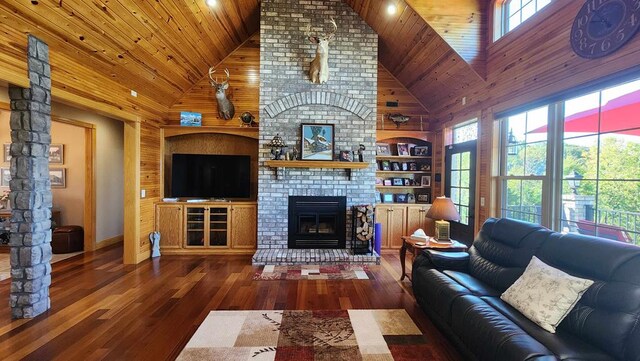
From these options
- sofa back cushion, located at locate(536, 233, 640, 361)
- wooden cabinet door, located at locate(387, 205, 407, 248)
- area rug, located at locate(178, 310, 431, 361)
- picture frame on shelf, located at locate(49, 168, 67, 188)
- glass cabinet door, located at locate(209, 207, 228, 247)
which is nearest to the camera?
sofa back cushion, located at locate(536, 233, 640, 361)

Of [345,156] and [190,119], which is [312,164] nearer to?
[345,156]

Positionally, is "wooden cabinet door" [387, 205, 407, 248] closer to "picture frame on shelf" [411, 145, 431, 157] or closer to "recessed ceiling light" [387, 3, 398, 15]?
"picture frame on shelf" [411, 145, 431, 157]

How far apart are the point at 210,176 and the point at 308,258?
2390 mm

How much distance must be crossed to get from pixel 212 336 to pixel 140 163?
132 inches

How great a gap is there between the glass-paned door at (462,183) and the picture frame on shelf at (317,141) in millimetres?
2206

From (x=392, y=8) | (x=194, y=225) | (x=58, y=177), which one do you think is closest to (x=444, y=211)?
(x=392, y=8)

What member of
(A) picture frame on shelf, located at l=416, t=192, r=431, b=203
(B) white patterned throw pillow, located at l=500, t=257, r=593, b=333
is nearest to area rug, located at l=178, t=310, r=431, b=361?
(B) white patterned throw pillow, located at l=500, t=257, r=593, b=333

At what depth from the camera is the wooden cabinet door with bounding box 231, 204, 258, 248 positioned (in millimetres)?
5086

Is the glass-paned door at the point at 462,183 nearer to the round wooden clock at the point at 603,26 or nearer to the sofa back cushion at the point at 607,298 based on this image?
the round wooden clock at the point at 603,26

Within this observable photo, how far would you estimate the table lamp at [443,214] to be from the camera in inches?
134

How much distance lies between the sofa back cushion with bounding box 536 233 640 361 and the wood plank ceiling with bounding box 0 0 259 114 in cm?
464

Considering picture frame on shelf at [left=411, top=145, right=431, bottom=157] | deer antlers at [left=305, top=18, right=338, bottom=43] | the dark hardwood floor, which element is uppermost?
deer antlers at [left=305, top=18, right=338, bottom=43]

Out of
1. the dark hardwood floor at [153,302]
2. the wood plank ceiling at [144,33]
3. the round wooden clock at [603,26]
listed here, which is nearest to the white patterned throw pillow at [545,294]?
the dark hardwood floor at [153,302]

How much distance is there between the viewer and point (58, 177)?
5348mm
